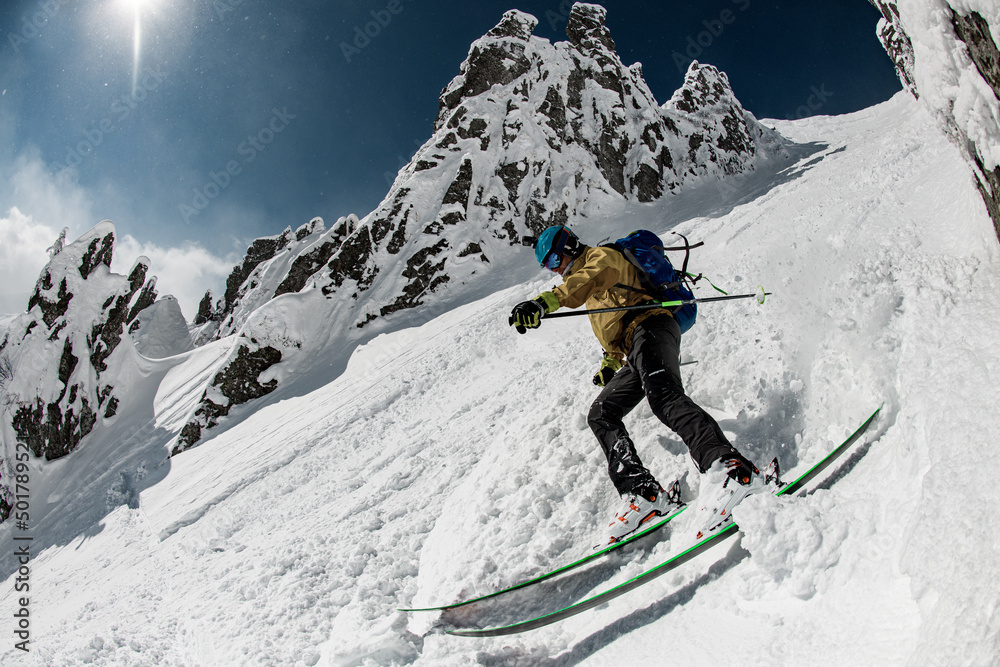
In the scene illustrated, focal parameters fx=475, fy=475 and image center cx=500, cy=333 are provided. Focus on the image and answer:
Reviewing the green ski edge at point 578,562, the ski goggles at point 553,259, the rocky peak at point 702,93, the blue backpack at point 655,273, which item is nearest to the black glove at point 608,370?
the blue backpack at point 655,273

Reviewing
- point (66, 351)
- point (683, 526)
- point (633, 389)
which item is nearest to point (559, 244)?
point (633, 389)

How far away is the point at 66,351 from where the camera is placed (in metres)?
22.7

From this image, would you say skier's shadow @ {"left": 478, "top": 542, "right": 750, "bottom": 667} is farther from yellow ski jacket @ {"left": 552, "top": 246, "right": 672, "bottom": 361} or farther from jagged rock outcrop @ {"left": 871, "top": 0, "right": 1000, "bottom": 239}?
jagged rock outcrop @ {"left": 871, "top": 0, "right": 1000, "bottom": 239}


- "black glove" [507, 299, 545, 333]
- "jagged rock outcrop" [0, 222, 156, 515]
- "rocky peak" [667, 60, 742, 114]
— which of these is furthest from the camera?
"rocky peak" [667, 60, 742, 114]

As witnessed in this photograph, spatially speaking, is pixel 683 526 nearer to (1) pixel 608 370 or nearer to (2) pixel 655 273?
(1) pixel 608 370

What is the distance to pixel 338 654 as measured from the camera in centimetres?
325

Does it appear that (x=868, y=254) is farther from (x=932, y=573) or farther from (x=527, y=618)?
(x=527, y=618)

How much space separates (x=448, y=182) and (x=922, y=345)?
2523 cm

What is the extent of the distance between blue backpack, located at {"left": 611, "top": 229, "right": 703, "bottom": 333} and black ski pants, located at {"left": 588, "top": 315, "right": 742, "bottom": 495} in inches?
7.9

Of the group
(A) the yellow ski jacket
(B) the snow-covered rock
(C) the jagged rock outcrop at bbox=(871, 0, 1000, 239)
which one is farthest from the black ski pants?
(B) the snow-covered rock

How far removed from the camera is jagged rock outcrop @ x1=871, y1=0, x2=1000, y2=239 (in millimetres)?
2310

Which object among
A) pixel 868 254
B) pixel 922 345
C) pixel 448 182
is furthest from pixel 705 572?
pixel 448 182

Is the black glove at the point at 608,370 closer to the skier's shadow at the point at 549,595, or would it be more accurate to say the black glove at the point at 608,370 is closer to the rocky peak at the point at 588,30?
the skier's shadow at the point at 549,595

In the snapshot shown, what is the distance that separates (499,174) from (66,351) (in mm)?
23510
